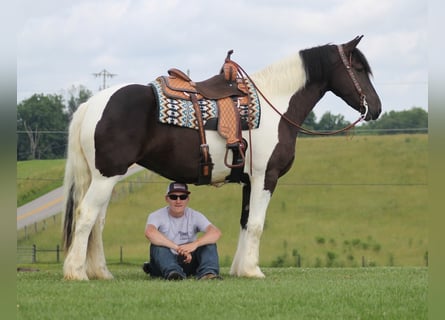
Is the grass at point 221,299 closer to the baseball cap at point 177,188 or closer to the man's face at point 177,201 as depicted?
the man's face at point 177,201

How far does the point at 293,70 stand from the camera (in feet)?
28.0

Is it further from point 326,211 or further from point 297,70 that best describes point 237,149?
point 326,211

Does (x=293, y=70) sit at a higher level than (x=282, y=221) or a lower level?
higher

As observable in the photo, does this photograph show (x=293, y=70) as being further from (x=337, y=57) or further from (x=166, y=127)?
(x=166, y=127)

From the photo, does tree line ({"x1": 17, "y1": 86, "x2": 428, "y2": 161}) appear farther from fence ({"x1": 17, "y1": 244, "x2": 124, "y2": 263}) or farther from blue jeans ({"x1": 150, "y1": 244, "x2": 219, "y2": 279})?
blue jeans ({"x1": 150, "y1": 244, "x2": 219, "y2": 279})

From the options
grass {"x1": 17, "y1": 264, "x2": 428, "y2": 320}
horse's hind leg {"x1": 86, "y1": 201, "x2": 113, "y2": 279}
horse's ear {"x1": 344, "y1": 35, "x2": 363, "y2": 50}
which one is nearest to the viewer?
grass {"x1": 17, "y1": 264, "x2": 428, "y2": 320}

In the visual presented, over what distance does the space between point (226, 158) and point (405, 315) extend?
3002 mm

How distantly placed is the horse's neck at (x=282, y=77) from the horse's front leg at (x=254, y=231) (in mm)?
1105

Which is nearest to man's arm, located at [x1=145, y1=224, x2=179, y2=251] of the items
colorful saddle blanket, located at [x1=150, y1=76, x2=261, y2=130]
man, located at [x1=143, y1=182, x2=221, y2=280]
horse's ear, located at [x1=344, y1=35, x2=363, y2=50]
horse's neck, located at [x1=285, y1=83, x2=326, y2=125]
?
man, located at [x1=143, y1=182, x2=221, y2=280]

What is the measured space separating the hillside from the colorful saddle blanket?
20.9 meters

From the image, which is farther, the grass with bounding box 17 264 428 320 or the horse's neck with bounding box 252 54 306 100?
the horse's neck with bounding box 252 54 306 100

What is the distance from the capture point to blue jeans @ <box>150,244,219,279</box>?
7553 mm
